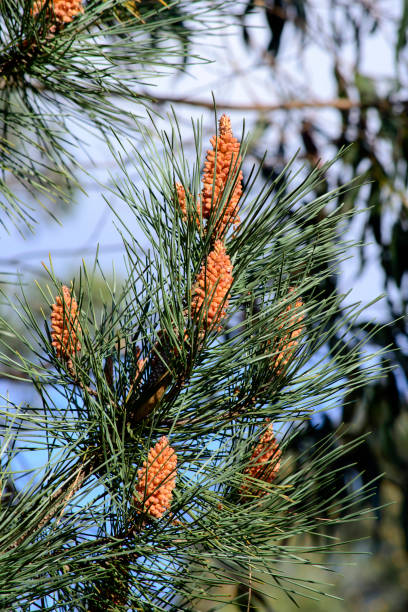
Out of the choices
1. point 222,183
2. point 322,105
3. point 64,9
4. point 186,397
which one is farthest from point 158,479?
point 322,105

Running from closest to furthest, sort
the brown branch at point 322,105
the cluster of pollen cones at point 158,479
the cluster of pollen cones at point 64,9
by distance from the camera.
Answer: the cluster of pollen cones at point 158,479 < the cluster of pollen cones at point 64,9 < the brown branch at point 322,105

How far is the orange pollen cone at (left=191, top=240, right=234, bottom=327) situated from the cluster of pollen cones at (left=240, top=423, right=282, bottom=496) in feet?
0.40

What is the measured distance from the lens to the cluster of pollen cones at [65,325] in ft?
1.70

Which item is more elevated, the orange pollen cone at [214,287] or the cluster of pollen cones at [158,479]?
the orange pollen cone at [214,287]

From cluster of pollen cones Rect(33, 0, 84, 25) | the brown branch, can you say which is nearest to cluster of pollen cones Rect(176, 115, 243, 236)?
cluster of pollen cones Rect(33, 0, 84, 25)

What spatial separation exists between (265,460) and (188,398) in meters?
0.09

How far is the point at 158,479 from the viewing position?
452mm

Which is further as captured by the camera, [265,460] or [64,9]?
[64,9]

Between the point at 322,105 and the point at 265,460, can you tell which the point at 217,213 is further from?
the point at 322,105

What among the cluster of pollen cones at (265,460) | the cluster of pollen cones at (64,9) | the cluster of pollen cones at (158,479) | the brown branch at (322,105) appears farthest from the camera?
the brown branch at (322,105)

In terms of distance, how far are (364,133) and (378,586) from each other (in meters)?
7.70

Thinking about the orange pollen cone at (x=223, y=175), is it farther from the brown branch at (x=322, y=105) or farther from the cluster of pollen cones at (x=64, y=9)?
the brown branch at (x=322, y=105)

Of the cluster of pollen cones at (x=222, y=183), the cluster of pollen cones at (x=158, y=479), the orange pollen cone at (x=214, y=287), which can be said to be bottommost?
the cluster of pollen cones at (x=158, y=479)

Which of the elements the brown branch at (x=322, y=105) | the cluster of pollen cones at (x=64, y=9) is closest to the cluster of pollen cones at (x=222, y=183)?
the cluster of pollen cones at (x=64, y=9)
